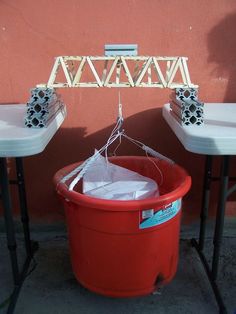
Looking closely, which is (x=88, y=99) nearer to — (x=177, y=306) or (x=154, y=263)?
(x=154, y=263)

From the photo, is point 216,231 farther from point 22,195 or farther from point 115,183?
point 22,195

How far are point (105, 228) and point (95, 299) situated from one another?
0.57 m

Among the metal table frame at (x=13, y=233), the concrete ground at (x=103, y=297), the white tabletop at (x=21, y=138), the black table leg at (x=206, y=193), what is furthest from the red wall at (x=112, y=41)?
the concrete ground at (x=103, y=297)

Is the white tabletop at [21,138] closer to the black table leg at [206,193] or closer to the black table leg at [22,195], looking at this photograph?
the black table leg at [22,195]

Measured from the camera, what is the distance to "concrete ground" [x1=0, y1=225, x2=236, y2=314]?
1.87 metres

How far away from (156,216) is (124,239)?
0.18 m


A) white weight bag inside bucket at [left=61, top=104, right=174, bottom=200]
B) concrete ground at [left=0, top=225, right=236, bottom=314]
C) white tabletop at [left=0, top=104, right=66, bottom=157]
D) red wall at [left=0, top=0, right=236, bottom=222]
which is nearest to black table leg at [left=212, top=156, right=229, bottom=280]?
concrete ground at [left=0, top=225, right=236, bottom=314]

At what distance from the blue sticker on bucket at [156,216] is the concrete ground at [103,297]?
0.56 meters

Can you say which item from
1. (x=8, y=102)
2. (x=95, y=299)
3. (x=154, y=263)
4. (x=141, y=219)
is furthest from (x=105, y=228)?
(x=8, y=102)

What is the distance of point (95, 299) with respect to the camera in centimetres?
194

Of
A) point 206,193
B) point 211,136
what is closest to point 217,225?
point 206,193

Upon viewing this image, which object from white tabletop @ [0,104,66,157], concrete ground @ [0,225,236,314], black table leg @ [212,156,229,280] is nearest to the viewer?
white tabletop @ [0,104,66,157]

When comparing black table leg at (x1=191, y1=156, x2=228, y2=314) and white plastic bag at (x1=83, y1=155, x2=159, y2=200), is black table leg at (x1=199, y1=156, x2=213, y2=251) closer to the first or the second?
black table leg at (x1=191, y1=156, x2=228, y2=314)

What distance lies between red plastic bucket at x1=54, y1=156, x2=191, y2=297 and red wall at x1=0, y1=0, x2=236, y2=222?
0.58 meters
